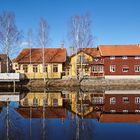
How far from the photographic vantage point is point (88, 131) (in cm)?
1211

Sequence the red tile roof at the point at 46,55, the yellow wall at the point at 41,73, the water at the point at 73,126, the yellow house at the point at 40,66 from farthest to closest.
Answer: the red tile roof at the point at 46,55 → the yellow house at the point at 40,66 → the yellow wall at the point at 41,73 → the water at the point at 73,126

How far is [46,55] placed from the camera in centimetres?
5031

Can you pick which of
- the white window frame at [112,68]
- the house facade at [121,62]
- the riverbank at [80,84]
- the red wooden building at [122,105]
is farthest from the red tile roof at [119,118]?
the white window frame at [112,68]


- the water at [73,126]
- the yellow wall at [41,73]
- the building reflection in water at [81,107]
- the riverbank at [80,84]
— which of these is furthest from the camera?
the yellow wall at [41,73]

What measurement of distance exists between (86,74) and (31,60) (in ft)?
32.3

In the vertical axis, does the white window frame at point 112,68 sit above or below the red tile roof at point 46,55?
below

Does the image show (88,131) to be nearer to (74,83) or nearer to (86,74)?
(74,83)

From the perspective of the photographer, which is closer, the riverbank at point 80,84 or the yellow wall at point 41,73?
the riverbank at point 80,84

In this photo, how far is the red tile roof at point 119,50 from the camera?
48.2m

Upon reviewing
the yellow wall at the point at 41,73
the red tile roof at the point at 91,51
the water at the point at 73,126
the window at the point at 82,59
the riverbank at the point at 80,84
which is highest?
the red tile roof at the point at 91,51

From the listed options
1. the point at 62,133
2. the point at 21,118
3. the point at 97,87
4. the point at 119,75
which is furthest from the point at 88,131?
the point at 119,75

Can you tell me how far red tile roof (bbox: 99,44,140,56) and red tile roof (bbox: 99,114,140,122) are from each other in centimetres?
3181

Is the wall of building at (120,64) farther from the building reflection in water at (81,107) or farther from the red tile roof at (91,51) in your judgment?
the building reflection in water at (81,107)

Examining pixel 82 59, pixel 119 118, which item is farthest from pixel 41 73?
pixel 119 118
